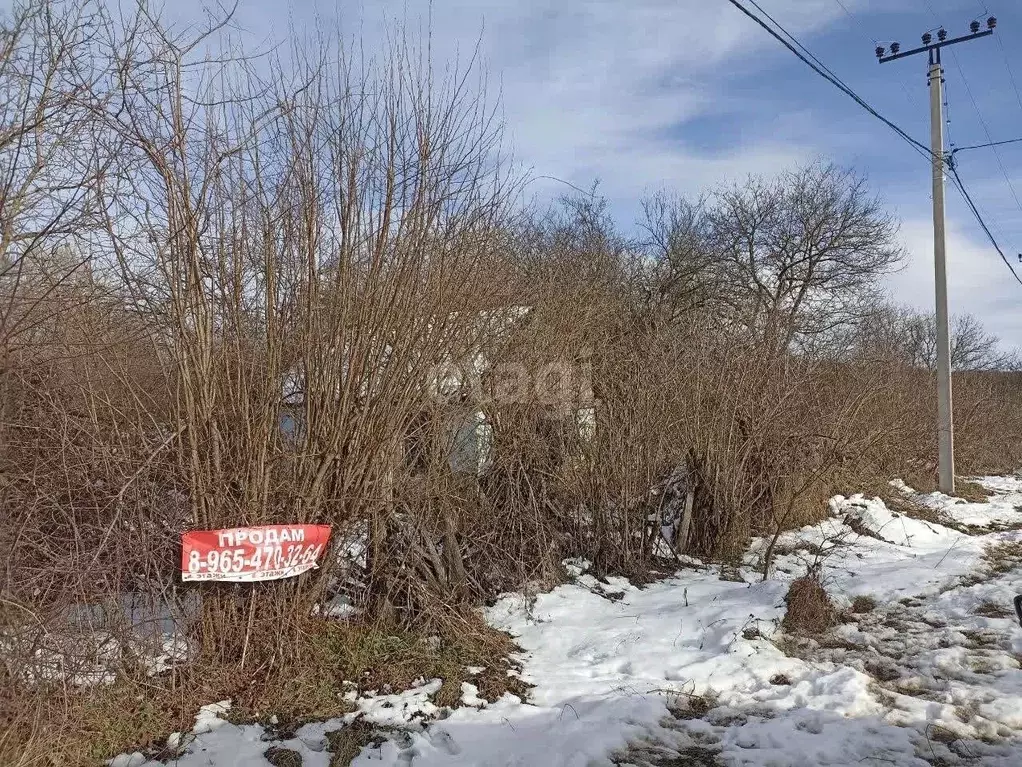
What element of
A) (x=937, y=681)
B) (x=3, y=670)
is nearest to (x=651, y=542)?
(x=937, y=681)

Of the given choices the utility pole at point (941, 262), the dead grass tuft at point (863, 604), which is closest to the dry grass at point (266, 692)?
the dead grass tuft at point (863, 604)

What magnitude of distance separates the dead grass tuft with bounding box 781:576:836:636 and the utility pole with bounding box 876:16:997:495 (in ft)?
28.0

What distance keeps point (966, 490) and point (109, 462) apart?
46.9 feet

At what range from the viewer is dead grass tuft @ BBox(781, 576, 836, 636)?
5824 millimetres

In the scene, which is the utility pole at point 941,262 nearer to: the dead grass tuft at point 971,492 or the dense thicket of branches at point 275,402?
the dead grass tuft at point 971,492

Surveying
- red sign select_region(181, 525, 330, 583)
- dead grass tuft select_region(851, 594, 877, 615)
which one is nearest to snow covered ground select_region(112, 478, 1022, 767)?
dead grass tuft select_region(851, 594, 877, 615)

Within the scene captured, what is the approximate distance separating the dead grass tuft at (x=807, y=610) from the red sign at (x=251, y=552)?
362 cm

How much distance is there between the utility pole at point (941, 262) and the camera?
13070 mm

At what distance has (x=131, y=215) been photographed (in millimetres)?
4328

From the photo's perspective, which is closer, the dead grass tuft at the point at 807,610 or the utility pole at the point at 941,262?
the dead grass tuft at the point at 807,610

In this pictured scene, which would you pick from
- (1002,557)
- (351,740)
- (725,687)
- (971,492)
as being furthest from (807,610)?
(971,492)

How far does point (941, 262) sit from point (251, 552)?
514 inches

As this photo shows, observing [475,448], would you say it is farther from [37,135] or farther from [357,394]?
[37,135]

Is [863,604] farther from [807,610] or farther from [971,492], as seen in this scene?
[971,492]
